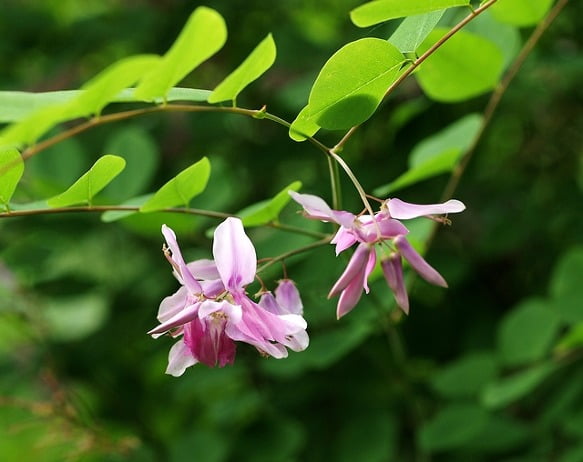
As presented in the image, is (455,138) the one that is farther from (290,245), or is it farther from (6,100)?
(6,100)

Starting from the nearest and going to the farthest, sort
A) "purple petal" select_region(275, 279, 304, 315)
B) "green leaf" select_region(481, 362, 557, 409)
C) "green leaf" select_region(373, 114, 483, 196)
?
1. "purple petal" select_region(275, 279, 304, 315)
2. "green leaf" select_region(373, 114, 483, 196)
3. "green leaf" select_region(481, 362, 557, 409)

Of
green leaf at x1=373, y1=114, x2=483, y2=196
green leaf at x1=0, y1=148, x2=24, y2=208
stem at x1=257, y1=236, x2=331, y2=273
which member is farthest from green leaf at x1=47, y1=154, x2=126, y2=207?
green leaf at x1=373, y1=114, x2=483, y2=196

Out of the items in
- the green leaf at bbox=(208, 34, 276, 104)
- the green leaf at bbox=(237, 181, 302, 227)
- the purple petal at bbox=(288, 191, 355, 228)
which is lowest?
Answer: the purple petal at bbox=(288, 191, 355, 228)

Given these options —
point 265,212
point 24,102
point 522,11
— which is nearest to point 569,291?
point 522,11

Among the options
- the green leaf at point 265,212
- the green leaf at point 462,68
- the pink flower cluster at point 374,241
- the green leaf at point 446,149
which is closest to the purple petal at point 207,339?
the pink flower cluster at point 374,241

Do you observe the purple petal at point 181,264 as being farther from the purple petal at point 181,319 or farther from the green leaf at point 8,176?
the green leaf at point 8,176

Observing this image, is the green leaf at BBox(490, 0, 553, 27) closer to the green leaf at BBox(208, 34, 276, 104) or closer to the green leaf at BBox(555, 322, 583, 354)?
the green leaf at BBox(555, 322, 583, 354)
